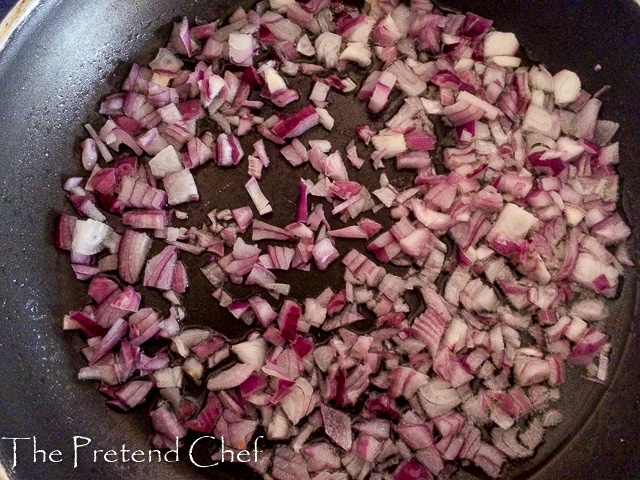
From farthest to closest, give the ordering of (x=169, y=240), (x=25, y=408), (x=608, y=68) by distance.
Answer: (x=608, y=68), (x=169, y=240), (x=25, y=408)

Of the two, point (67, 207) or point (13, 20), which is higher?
point (13, 20)


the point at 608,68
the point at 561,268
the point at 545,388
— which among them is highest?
the point at 608,68

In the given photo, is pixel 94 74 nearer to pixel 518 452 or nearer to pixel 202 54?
pixel 202 54

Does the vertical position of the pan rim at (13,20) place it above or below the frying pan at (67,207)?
above

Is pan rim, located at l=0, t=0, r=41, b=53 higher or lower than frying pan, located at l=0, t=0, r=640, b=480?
higher

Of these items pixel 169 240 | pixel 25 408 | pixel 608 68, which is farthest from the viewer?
pixel 608 68

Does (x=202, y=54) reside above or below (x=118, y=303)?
above

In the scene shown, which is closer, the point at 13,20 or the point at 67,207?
the point at 13,20

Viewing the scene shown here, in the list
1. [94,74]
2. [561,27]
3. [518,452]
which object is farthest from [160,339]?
[561,27]
